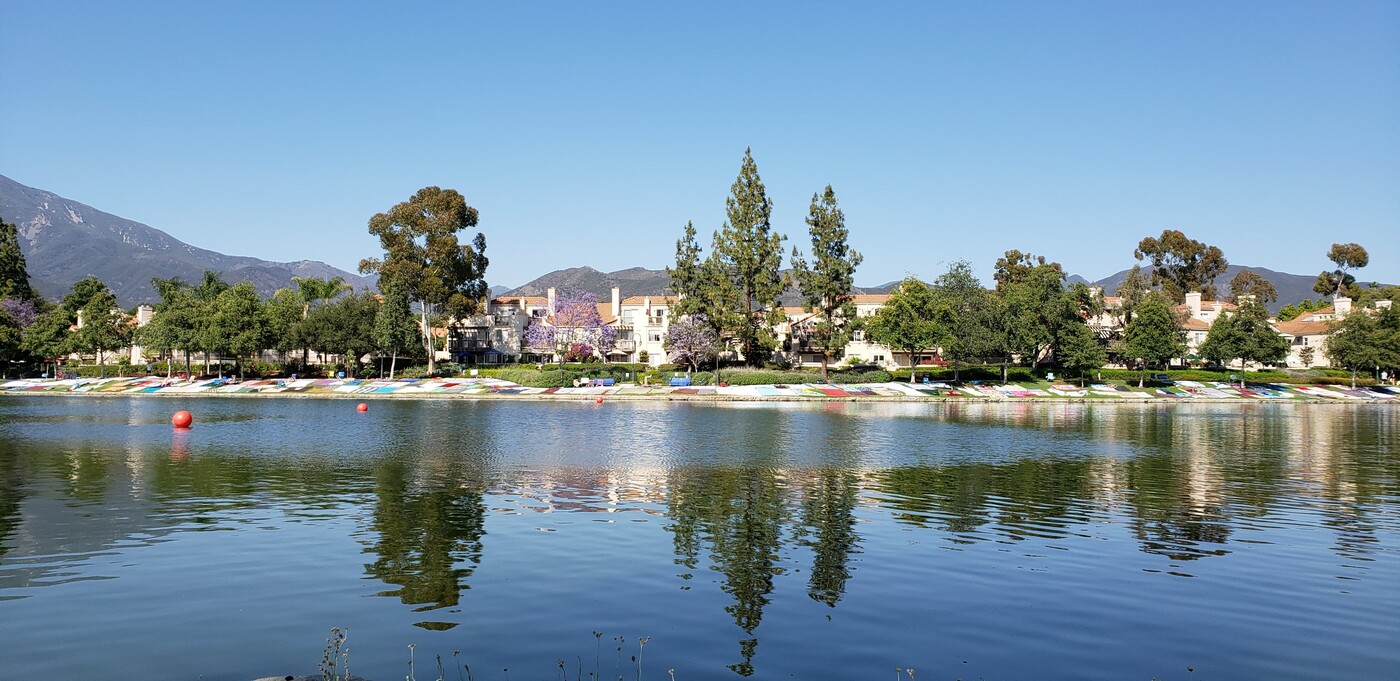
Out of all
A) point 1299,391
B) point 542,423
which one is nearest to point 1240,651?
point 542,423

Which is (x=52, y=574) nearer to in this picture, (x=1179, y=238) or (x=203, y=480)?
(x=203, y=480)

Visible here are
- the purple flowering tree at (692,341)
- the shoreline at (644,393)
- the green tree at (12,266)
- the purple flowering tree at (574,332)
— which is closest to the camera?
the shoreline at (644,393)

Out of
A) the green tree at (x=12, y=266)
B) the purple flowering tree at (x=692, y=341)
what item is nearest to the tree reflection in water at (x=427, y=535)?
the purple flowering tree at (x=692, y=341)

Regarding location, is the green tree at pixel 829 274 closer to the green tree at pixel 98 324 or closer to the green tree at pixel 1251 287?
the green tree at pixel 98 324

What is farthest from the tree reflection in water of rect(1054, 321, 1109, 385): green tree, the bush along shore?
rect(1054, 321, 1109, 385): green tree

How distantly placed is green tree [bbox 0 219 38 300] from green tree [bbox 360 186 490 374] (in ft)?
164

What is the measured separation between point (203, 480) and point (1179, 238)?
527ft

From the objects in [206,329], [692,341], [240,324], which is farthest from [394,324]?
[692,341]

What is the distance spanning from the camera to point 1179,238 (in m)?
156

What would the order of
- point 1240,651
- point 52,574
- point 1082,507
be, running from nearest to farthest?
point 1240,651 → point 52,574 → point 1082,507

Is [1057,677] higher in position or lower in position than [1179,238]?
lower

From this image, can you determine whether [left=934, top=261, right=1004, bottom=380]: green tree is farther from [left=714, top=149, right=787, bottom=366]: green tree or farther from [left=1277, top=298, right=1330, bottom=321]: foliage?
[left=1277, top=298, right=1330, bottom=321]: foliage

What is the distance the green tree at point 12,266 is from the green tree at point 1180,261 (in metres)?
165

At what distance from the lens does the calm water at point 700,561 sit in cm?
1327
